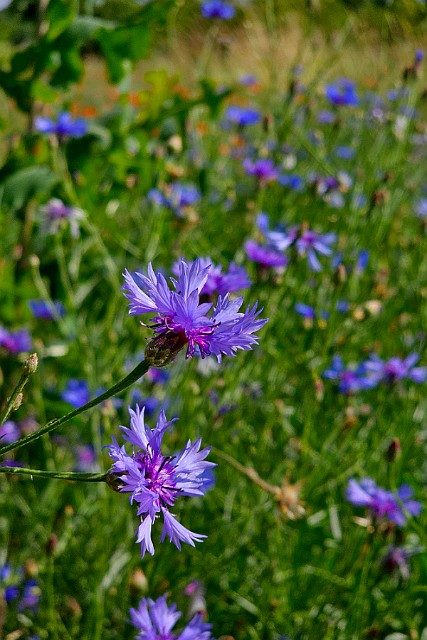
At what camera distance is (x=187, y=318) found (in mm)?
428

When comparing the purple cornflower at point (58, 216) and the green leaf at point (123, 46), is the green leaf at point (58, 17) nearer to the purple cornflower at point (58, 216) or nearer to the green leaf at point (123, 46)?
the green leaf at point (123, 46)

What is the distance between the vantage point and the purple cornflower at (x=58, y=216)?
1.16 metres

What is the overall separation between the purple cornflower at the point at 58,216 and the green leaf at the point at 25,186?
0.09 ft

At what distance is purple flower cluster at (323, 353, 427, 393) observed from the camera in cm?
106

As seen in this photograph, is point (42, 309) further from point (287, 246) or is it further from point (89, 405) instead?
point (89, 405)

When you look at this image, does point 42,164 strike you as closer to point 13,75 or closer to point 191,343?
point 13,75

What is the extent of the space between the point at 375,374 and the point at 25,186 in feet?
1.90

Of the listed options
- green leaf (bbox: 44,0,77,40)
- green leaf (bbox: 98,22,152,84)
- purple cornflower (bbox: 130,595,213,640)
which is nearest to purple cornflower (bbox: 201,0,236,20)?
green leaf (bbox: 98,22,152,84)

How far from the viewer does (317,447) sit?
1130mm

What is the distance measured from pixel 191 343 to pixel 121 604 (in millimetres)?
588

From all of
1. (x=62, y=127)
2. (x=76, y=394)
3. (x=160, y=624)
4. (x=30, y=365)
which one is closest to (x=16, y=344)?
(x=76, y=394)

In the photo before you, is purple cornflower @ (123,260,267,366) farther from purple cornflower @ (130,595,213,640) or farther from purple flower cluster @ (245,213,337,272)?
A: purple flower cluster @ (245,213,337,272)

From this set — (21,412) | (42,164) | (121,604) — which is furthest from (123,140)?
(121,604)

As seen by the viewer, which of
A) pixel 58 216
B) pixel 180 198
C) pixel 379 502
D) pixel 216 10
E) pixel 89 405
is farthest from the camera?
pixel 216 10
